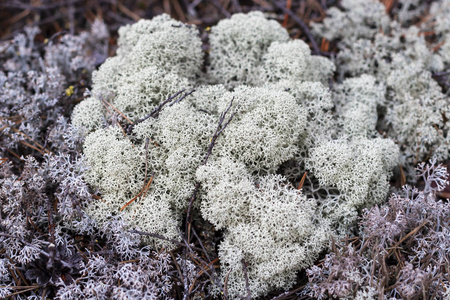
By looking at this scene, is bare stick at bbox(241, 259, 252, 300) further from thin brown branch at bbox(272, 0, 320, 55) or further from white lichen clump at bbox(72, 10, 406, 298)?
thin brown branch at bbox(272, 0, 320, 55)

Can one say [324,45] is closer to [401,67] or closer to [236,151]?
[401,67]

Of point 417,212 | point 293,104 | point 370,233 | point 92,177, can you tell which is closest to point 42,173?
point 92,177

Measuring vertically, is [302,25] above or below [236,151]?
above

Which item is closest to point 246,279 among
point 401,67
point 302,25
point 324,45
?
point 401,67

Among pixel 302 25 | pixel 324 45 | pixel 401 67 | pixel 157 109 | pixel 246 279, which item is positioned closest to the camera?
pixel 246 279

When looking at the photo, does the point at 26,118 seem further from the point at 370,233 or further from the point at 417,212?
the point at 417,212

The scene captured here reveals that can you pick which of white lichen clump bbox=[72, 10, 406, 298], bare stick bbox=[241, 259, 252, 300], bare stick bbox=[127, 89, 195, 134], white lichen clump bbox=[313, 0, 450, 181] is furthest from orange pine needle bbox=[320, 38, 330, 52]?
bare stick bbox=[241, 259, 252, 300]

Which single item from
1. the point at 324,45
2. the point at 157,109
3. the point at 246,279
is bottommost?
the point at 246,279

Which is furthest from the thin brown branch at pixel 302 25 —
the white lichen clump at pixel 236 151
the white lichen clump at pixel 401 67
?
the white lichen clump at pixel 236 151
